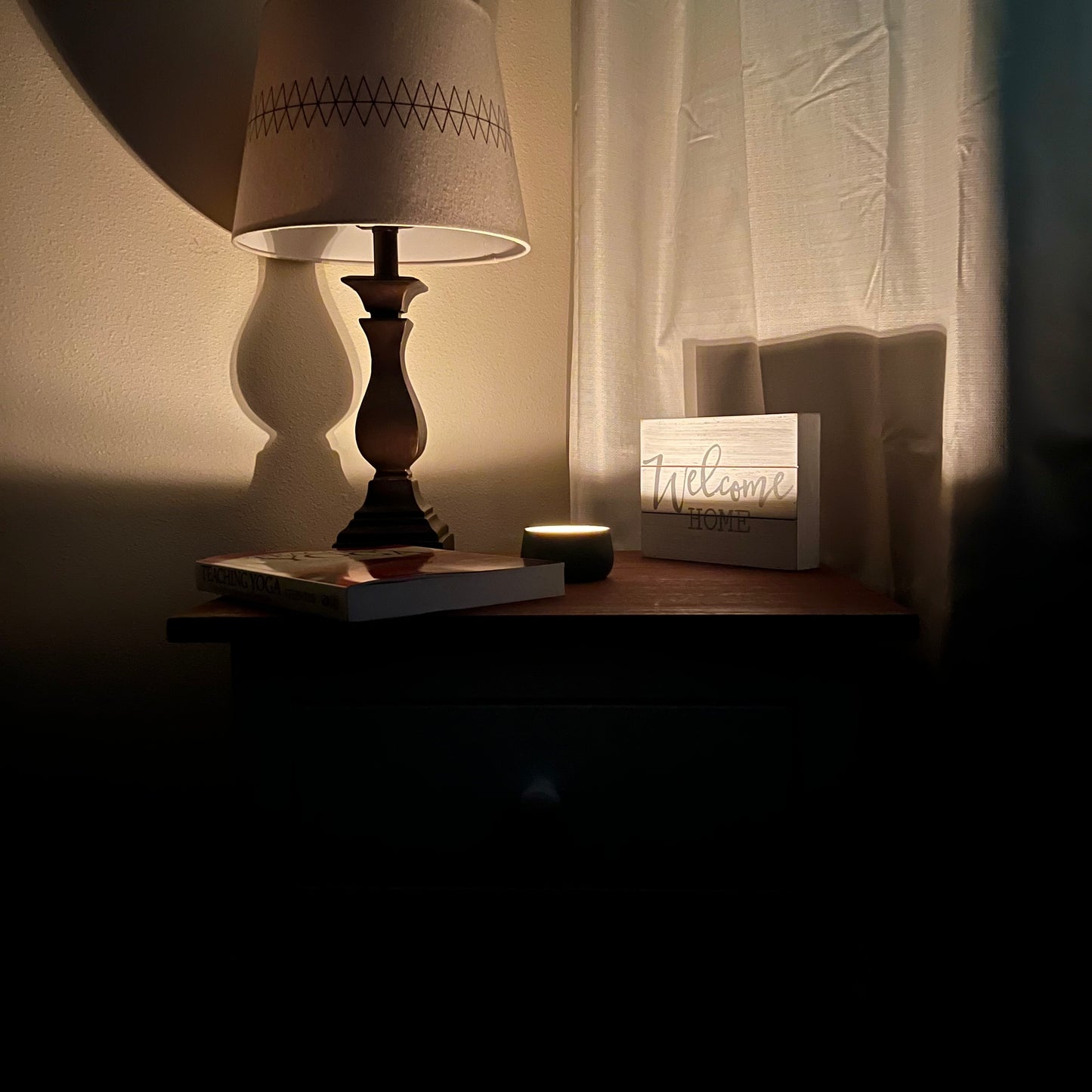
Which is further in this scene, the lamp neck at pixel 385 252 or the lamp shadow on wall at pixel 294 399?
the lamp shadow on wall at pixel 294 399

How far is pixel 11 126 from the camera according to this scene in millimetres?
1123

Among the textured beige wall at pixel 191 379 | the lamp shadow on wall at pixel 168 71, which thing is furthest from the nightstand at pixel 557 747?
the lamp shadow on wall at pixel 168 71

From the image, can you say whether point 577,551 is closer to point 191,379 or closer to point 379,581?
point 379,581

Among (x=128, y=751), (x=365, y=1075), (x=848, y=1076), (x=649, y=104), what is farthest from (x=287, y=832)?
(x=649, y=104)

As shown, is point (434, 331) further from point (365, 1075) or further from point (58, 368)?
point (365, 1075)

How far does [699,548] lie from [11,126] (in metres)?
0.94

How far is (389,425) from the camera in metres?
1.01

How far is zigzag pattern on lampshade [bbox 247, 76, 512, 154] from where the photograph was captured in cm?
85

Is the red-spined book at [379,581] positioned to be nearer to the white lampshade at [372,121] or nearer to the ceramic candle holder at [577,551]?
the ceramic candle holder at [577,551]

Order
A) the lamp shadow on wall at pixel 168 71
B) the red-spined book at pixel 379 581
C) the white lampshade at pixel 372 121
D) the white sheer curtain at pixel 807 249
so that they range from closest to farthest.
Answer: the red-spined book at pixel 379 581
the white lampshade at pixel 372 121
the white sheer curtain at pixel 807 249
the lamp shadow on wall at pixel 168 71

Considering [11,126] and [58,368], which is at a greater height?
[11,126]

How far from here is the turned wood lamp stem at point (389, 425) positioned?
3.25ft

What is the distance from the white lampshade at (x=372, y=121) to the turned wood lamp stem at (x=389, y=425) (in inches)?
5.0

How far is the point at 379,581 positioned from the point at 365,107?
445 mm
